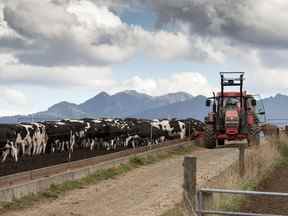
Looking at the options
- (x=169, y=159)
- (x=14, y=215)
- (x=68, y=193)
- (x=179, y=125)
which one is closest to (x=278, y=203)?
(x=68, y=193)

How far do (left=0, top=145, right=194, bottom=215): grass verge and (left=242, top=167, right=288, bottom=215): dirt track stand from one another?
4498 mm

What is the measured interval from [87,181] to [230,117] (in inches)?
588

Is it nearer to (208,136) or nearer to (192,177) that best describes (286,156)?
(208,136)

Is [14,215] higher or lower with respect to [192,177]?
lower

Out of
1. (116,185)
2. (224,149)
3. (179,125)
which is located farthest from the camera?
(179,125)

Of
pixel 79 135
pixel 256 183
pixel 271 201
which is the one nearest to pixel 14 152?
pixel 256 183

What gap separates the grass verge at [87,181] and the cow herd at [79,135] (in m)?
2.37

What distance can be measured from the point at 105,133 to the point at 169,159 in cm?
453

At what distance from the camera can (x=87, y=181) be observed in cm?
2048

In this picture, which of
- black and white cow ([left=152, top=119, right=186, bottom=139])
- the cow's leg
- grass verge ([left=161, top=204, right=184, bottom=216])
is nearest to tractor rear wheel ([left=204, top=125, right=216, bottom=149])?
black and white cow ([left=152, top=119, right=186, bottom=139])

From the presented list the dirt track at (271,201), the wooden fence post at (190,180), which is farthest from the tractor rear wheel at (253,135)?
the wooden fence post at (190,180)

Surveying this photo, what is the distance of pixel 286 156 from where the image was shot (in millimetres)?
30891

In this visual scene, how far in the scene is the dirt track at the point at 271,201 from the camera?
54.6 ft

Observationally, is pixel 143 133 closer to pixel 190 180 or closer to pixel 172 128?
pixel 172 128
